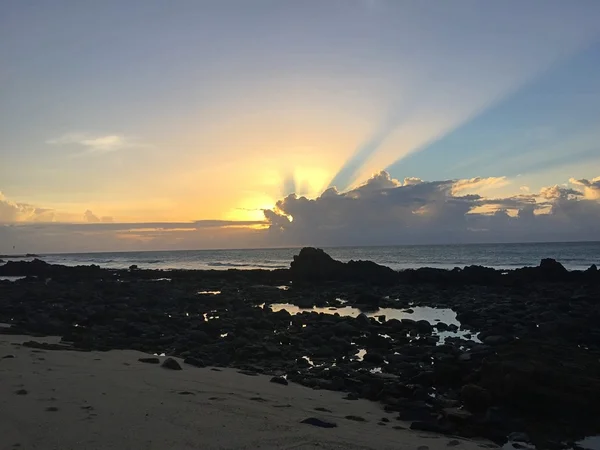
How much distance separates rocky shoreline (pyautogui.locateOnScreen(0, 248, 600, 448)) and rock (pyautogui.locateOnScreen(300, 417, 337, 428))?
4.64 feet

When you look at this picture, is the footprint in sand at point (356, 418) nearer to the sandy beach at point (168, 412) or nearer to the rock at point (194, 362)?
the sandy beach at point (168, 412)

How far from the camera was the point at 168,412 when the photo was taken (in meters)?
7.21

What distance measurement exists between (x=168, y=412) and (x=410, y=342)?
32.7ft

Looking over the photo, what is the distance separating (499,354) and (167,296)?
71.8 feet

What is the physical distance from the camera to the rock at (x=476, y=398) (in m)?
8.91

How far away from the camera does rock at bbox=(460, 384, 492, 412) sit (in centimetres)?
891

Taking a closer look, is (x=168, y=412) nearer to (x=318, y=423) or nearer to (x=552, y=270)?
(x=318, y=423)

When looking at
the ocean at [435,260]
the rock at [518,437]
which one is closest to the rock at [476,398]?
the rock at [518,437]

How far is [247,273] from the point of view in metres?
50.6

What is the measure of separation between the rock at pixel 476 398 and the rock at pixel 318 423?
295cm

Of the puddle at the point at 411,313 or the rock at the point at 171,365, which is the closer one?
the rock at the point at 171,365

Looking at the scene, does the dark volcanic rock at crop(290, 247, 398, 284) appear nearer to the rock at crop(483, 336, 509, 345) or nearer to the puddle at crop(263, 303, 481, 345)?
the puddle at crop(263, 303, 481, 345)

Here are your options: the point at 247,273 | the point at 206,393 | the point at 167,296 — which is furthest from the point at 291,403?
the point at 247,273

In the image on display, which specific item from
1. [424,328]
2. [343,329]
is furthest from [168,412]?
[424,328]
